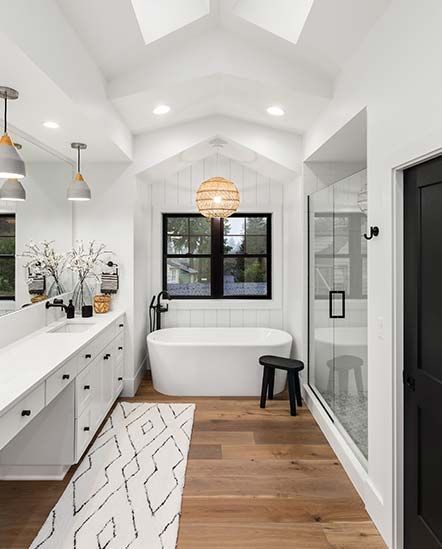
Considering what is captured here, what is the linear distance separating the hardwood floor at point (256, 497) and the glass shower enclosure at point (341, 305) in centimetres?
33

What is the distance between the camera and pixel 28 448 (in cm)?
272

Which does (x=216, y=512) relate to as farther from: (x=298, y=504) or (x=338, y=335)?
(x=338, y=335)

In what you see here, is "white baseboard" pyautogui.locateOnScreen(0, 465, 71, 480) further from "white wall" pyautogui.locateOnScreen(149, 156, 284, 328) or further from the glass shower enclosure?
"white wall" pyautogui.locateOnScreen(149, 156, 284, 328)

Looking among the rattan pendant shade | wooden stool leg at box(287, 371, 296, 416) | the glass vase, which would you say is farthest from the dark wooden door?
the glass vase

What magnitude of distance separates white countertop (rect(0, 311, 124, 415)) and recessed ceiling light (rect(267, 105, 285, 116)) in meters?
2.42

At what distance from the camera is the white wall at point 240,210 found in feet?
17.0

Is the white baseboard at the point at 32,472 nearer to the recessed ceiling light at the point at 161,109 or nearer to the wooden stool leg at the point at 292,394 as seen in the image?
the wooden stool leg at the point at 292,394

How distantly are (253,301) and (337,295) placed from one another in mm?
1989

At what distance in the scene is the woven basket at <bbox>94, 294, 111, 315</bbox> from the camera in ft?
13.6

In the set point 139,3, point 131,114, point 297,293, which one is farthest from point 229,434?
point 139,3

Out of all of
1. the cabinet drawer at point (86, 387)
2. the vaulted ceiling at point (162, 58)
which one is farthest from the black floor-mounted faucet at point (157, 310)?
the vaulted ceiling at point (162, 58)

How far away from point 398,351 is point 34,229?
9.87ft

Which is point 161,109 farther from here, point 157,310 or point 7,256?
point 157,310

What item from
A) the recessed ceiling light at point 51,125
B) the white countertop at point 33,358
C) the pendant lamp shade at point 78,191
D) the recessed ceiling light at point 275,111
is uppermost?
the recessed ceiling light at point 275,111
